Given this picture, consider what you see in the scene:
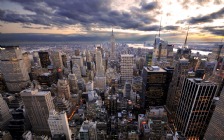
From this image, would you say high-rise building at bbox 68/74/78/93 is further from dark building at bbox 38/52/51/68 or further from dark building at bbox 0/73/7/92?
dark building at bbox 38/52/51/68

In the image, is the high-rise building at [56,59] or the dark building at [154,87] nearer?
the dark building at [154,87]

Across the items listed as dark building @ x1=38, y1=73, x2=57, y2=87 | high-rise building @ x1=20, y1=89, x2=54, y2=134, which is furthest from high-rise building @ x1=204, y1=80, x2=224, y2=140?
dark building @ x1=38, y1=73, x2=57, y2=87

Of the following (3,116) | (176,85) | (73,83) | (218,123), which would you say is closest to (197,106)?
(218,123)

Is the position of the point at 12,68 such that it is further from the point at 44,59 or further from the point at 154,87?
the point at 154,87

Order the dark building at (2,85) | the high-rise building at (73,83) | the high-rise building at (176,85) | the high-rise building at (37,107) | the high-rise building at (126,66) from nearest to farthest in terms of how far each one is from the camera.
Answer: the high-rise building at (37,107) < the high-rise building at (176,85) < the high-rise building at (73,83) < the dark building at (2,85) < the high-rise building at (126,66)

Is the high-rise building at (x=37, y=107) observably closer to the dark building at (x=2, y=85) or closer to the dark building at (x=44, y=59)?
the dark building at (x=2, y=85)

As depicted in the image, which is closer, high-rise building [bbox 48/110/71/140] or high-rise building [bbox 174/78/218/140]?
high-rise building [bbox 48/110/71/140]

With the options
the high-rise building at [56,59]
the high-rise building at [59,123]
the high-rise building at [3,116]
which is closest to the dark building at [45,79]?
the high-rise building at [56,59]
